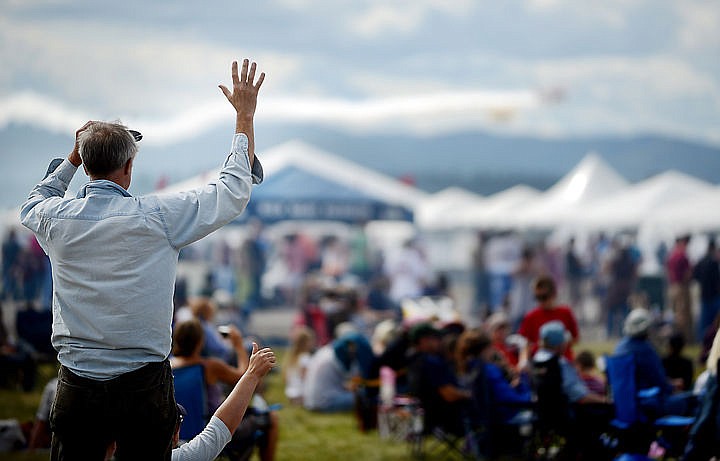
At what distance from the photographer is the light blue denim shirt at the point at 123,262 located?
247cm

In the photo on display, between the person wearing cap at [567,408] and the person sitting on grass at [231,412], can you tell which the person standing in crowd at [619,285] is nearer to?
the person wearing cap at [567,408]

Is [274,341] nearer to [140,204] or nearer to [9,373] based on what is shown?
[9,373]

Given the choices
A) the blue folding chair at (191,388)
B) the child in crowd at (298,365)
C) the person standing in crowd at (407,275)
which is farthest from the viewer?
the person standing in crowd at (407,275)

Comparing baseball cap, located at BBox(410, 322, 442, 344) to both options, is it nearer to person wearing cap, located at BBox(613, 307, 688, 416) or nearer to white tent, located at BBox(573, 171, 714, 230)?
person wearing cap, located at BBox(613, 307, 688, 416)

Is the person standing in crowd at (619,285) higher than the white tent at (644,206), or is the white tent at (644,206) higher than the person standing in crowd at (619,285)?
the white tent at (644,206)

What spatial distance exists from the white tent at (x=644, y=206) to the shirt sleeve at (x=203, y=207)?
13.1 m

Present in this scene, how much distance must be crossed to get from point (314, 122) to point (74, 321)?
15173 mm

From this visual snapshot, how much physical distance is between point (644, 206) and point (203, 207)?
13414mm

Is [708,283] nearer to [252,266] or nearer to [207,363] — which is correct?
[252,266]

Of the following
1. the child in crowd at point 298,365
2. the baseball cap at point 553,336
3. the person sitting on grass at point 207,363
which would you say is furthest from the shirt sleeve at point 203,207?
the child in crowd at point 298,365

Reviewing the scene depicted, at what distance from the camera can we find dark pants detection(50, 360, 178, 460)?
246 cm

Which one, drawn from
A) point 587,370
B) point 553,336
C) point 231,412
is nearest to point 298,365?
point 587,370

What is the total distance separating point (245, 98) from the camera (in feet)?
8.70

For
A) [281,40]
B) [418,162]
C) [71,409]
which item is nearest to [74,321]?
[71,409]
